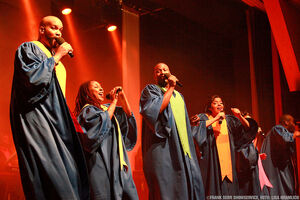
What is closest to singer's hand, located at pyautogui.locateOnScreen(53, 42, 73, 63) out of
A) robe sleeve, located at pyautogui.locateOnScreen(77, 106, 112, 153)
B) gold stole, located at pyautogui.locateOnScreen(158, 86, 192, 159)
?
robe sleeve, located at pyautogui.locateOnScreen(77, 106, 112, 153)

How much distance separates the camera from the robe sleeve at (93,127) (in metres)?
3.19

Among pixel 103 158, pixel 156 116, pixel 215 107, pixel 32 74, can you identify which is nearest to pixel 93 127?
pixel 103 158

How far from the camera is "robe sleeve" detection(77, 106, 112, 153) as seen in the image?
3188 mm

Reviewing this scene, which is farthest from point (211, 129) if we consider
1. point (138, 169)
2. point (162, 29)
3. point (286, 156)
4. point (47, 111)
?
point (47, 111)

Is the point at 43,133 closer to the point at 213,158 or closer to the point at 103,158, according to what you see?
the point at 103,158

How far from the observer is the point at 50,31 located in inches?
108

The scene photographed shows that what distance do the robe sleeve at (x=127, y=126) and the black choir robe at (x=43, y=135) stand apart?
1.26 metres

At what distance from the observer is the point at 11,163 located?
13.5 feet

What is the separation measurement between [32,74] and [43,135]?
1.19 feet

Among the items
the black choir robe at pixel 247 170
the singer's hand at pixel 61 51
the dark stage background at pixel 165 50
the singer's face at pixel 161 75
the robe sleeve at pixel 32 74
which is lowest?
the black choir robe at pixel 247 170

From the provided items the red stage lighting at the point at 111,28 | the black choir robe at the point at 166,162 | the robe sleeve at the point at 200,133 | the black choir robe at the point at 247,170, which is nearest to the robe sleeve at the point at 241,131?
the black choir robe at the point at 247,170

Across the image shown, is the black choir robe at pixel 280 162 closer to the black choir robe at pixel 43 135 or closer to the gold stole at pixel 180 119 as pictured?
the gold stole at pixel 180 119

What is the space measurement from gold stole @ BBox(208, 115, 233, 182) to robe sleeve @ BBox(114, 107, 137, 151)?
136cm

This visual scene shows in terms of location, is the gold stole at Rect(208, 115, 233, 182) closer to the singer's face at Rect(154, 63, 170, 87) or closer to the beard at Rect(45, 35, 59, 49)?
the singer's face at Rect(154, 63, 170, 87)
